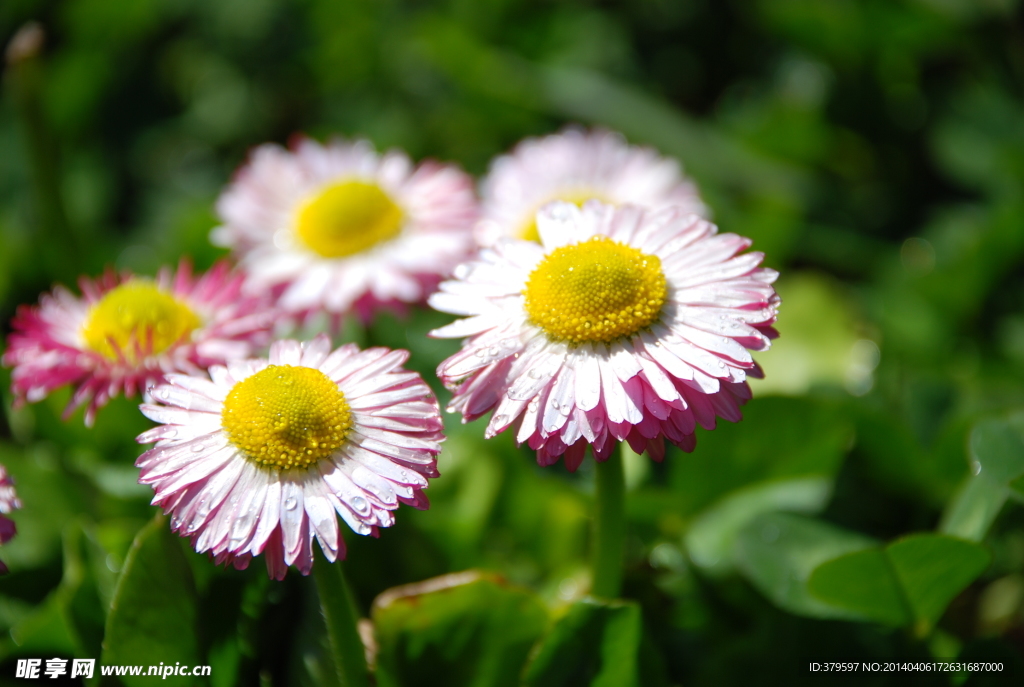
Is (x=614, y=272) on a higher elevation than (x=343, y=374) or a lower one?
higher

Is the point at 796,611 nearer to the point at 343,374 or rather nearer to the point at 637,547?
the point at 637,547

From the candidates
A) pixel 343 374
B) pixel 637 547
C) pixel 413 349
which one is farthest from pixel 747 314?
pixel 413 349

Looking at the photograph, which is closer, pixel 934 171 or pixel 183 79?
pixel 934 171

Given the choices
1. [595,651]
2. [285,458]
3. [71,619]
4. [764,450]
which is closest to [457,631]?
[595,651]

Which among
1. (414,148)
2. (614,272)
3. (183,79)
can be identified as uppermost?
(183,79)

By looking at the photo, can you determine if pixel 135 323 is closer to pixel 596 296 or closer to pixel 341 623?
pixel 341 623

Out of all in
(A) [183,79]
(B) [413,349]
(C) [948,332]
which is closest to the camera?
(B) [413,349]

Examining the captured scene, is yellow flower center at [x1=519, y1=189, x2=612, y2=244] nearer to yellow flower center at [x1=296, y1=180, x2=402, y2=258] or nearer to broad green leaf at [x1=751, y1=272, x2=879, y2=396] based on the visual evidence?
A: yellow flower center at [x1=296, y1=180, x2=402, y2=258]
